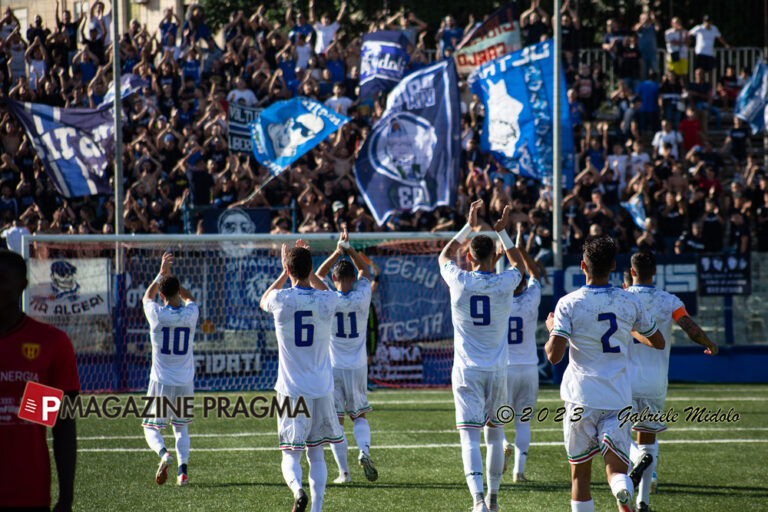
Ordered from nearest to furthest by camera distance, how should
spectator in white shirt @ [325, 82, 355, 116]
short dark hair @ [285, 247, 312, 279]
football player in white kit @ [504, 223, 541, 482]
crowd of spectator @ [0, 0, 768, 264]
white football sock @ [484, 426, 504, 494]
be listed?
1. short dark hair @ [285, 247, 312, 279]
2. white football sock @ [484, 426, 504, 494]
3. football player in white kit @ [504, 223, 541, 482]
4. crowd of spectator @ [0, 0, 768, 264]
5. spectator in white shirt @ [325, 82, 355, 116]

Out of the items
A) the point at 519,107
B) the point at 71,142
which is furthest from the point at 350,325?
the point at 71,142

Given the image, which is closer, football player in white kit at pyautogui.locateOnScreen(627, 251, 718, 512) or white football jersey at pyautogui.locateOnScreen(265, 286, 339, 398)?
white football jersey at pyautogui.locateOnScreen(265, 286, 339, 398)

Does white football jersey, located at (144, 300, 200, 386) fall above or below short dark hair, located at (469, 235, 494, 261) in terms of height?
below

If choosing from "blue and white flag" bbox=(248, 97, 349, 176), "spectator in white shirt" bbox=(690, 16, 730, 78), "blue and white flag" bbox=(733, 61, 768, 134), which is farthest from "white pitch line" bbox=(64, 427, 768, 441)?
"spectator in white shirt" bbox=(690, 16, 730, 78)

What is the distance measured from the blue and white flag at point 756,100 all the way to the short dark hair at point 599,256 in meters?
16.6

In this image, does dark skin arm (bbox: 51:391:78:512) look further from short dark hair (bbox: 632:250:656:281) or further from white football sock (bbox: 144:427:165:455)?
white football sock (bbox: 144:427:165:455)

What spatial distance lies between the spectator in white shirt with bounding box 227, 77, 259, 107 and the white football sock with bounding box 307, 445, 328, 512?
13.6 m

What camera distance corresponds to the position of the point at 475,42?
18766 mm

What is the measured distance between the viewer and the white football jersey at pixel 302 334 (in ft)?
22.6

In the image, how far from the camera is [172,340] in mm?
Result: 9086

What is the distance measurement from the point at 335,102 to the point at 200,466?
1142 cm

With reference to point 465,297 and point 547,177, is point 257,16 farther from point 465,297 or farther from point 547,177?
point 465,297

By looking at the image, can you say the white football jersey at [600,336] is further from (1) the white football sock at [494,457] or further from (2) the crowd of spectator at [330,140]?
(2) the crowd of spectator at [330,140]

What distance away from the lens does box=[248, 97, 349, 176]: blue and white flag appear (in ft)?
52.1
